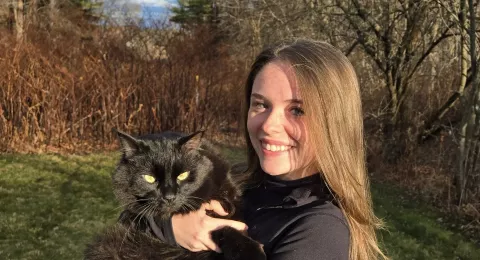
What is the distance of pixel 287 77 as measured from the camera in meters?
1.71

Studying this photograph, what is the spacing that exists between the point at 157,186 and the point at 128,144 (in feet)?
0.89

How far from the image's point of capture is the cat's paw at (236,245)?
160 cm

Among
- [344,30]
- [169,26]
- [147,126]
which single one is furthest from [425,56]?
[169,26]

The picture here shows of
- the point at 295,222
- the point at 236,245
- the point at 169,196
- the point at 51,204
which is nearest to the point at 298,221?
the point at 295,222

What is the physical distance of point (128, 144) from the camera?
215 cm

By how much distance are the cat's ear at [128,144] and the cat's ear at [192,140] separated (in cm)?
23

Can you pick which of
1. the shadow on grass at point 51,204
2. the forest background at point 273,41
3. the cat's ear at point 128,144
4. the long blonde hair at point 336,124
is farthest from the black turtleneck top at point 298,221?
the forest background at point 273,41

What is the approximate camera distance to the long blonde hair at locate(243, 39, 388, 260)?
167 cm

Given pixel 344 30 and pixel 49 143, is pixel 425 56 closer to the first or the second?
pixel 344 30

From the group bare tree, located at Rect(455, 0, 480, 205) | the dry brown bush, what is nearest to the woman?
bare tree, located at Rect(455, 0, 480, 205)

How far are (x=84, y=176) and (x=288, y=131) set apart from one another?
6.61m

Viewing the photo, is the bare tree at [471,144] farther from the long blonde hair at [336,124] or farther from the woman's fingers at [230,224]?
the woman's fingers at [230,224]

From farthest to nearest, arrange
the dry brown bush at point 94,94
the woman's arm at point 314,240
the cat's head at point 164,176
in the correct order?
the dry brown bush at point 94,94 → the cat's head at point 164,176 → the woman's arm at point 314,240

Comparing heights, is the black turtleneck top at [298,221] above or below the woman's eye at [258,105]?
below
